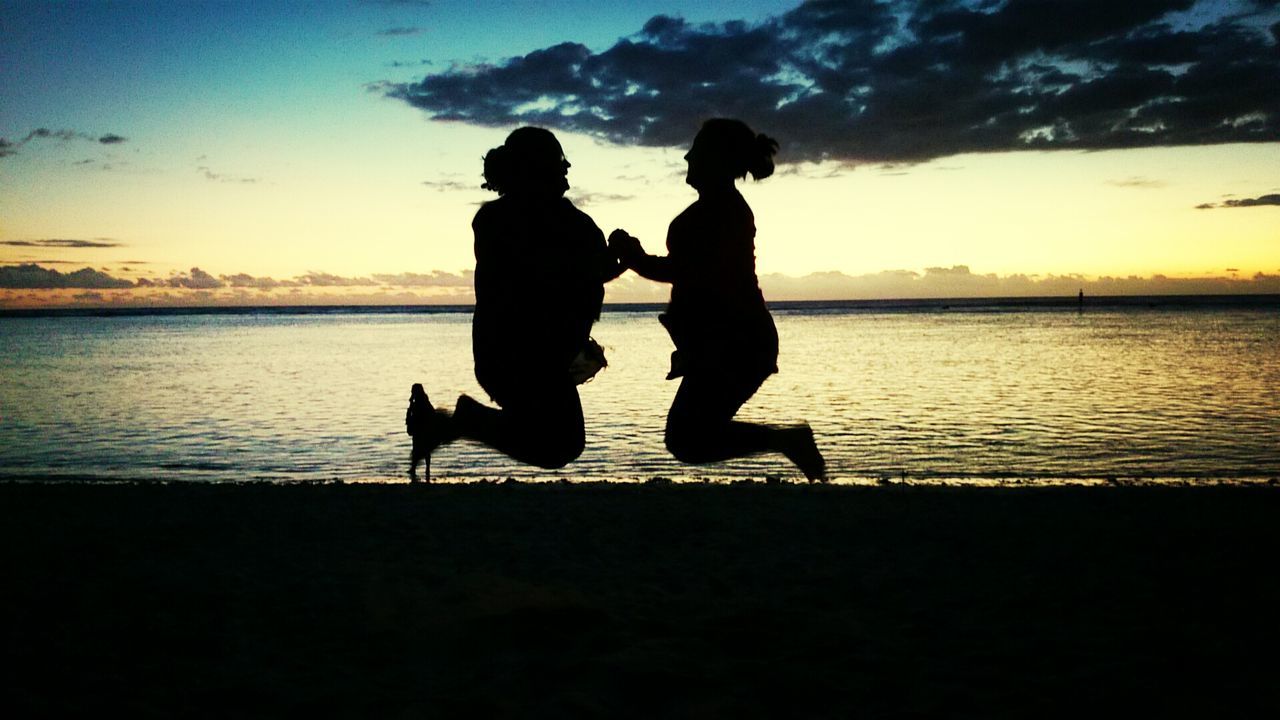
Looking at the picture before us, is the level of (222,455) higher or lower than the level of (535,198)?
lower

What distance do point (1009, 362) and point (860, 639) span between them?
38.1 m

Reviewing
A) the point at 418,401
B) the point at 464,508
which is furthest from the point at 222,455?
the point at 418,401

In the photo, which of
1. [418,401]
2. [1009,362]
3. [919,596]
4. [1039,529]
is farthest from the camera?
[1009,362]

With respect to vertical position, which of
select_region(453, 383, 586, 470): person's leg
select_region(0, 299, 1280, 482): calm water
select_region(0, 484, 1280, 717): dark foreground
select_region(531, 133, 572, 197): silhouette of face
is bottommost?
select_region(0, 299, 1280, 482): calm water

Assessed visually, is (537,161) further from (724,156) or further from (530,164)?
(724,156)

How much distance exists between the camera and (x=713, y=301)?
4.73 metres

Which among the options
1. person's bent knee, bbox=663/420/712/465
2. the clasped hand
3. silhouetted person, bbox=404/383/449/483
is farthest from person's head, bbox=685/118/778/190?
silhouetted person, bbox=404/383/449/483

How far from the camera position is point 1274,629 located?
575cm

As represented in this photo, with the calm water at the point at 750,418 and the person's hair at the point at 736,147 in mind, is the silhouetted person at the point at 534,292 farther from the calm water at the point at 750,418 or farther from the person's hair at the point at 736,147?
the calm water at the point at 750,418

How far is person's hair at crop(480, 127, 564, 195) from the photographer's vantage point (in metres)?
4.70

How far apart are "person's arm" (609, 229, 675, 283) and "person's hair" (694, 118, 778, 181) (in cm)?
61

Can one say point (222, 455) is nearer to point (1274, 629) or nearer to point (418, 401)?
point (418, 401)

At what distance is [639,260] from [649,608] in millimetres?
2871

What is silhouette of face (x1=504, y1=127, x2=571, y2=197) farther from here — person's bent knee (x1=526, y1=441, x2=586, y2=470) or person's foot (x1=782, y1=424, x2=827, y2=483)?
person's foot (x1=782, y1=424, x2=827, y2=483)
